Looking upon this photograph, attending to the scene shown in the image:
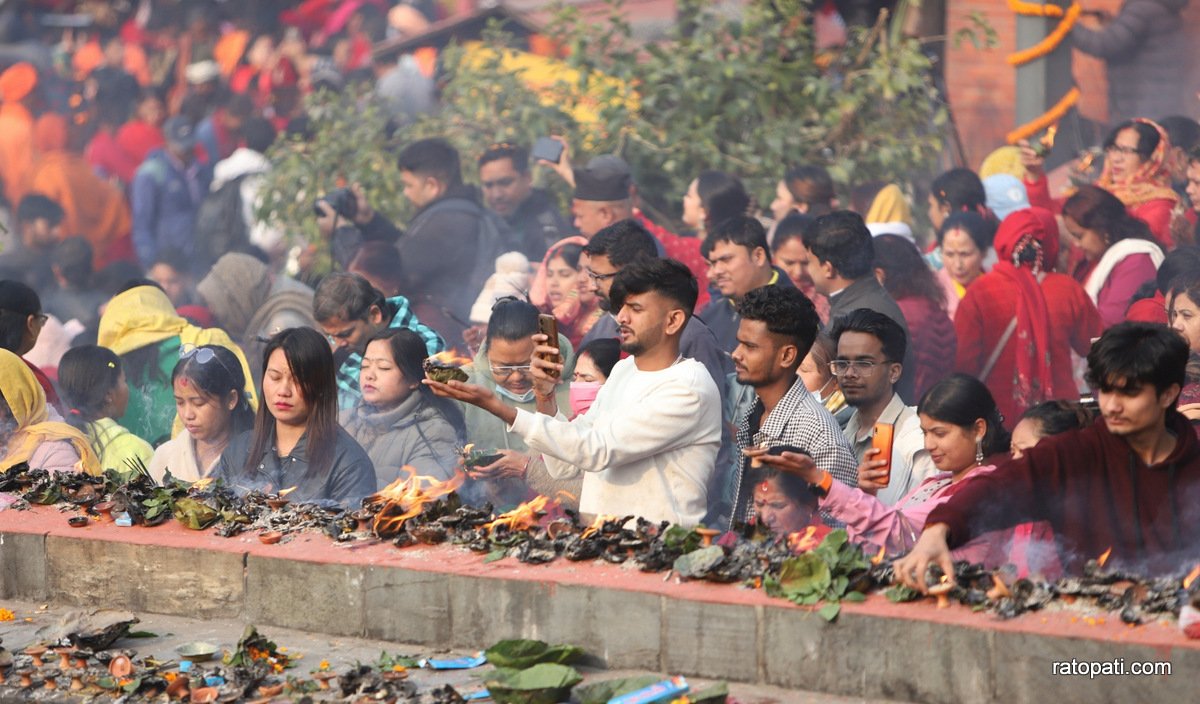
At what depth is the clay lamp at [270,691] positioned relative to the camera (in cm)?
523

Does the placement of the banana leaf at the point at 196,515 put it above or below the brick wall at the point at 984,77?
below

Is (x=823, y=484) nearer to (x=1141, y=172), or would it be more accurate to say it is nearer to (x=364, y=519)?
(x=364, y=519)

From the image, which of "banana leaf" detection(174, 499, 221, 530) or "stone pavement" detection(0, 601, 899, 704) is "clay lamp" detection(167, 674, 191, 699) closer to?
"stone pavement" detection(0, 601, 899, 704)

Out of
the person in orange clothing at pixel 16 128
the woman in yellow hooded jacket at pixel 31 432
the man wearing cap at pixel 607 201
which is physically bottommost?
the woman in yellow hooded jacket at pixel 31 432

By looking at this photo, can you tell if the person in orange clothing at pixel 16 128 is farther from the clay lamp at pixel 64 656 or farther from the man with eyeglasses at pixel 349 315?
the clay lamp at pixel 64 656

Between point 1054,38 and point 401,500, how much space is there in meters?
6.82

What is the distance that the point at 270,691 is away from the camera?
5.25 metres

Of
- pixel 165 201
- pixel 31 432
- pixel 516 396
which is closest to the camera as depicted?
pixel 516 396

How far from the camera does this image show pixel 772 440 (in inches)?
227

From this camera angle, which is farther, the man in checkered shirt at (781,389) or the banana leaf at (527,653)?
the man in checkered shirt at (781,389)

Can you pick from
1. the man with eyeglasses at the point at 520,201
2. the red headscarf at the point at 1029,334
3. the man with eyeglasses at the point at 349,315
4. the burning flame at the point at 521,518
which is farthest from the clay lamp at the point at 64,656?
the man with eyeglasses at the point at 520,201

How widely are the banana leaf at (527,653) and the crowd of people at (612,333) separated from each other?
666 millimetres

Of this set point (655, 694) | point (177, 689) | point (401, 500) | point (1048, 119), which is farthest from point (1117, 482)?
point (1048, 119)

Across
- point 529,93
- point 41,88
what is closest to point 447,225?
point 529,93
